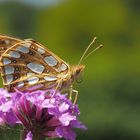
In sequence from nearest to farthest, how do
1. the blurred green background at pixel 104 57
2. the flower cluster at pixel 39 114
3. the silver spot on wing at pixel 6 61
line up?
the flower cluster at pixel 39 114 → the silver spot on wing at pixel 6 61 → the blurred green background at pixel 104 57

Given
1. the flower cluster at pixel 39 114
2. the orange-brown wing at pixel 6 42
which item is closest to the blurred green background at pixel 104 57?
the flower cluster at pixel 39 114

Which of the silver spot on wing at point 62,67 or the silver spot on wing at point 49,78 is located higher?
the silver spot on wing at point 62,67

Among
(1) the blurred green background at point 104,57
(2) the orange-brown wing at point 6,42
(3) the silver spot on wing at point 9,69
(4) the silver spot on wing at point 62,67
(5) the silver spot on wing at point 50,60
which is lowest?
(1) the blurred green background at point 104,57

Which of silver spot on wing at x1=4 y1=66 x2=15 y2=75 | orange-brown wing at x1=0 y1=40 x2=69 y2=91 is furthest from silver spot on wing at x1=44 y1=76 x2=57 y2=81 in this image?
silver spot on wing at x1=4 y1=66 x2=15 y2=75

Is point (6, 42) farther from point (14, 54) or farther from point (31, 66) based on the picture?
point (31, 66)

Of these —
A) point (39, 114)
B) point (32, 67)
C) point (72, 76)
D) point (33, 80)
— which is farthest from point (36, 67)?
point (39, 114)

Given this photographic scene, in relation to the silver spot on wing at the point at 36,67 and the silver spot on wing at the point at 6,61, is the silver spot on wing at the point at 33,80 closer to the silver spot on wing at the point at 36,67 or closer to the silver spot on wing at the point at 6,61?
the silver spot on wing at the point at 36,67
